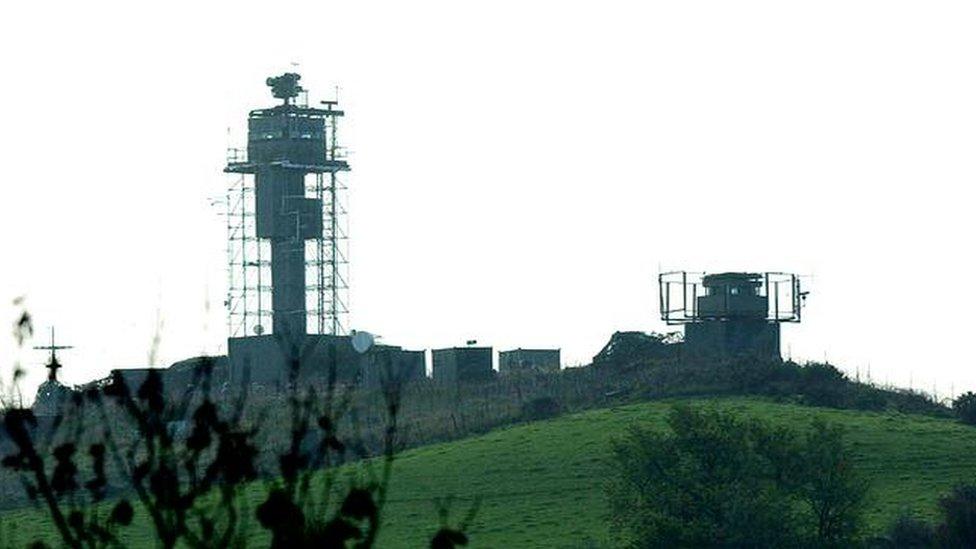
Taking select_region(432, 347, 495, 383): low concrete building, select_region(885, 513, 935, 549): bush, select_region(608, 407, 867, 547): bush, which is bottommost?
select_region(885, 513, 935, 549): bush

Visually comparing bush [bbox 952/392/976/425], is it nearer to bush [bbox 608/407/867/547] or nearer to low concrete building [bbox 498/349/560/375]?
bush [bbox 608/407/867/547]

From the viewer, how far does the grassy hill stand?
69500mm

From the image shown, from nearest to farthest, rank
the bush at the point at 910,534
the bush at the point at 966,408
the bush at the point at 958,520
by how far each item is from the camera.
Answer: the bush at the point at 958,520 < the bush at the point at 910,534 < the bush at the point at 966,408

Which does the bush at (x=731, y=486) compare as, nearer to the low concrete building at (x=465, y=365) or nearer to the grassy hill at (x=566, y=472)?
the grassy hill at (x=566, y=472)

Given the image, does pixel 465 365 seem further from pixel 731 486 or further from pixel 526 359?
pixel 731 486

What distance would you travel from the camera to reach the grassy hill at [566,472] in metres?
69.5

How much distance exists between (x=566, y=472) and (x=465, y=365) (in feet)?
66.7

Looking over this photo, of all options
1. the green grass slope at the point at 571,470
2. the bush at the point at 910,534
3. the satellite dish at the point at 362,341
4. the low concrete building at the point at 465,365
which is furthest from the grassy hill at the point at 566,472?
the satellite dish at the point at 362,341

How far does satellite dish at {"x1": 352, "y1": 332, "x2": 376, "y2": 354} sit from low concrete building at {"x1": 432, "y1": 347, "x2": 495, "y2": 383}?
12.4 feet

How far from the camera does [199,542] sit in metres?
12.9

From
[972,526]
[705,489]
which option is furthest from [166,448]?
[705,489]

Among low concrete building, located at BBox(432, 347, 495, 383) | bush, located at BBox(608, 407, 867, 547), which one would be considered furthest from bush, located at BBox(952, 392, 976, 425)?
low concrete building, located at BBox(432, 347, 495, 383)

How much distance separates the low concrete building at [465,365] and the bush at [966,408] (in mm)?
20487

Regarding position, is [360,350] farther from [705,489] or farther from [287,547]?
[287,547]
